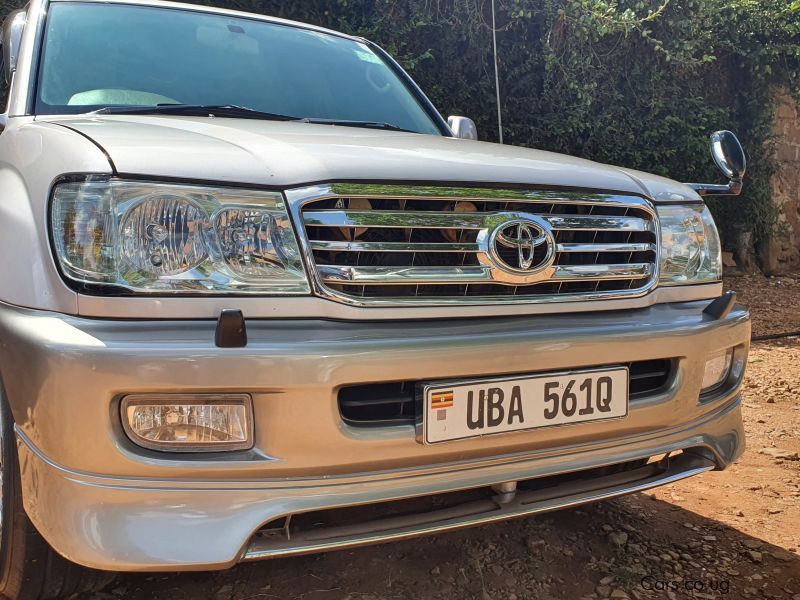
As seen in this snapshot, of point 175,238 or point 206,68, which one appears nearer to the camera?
point 175,238

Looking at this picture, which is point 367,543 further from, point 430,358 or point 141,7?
point 141,7

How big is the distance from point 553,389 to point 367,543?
533 millimetres

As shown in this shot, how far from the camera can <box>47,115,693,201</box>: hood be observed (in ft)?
4.63

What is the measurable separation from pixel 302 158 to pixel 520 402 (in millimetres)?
717

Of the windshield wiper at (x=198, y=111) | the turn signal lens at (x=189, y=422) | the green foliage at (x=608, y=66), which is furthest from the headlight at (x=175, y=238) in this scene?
the green foliage at (x=608, y=66)

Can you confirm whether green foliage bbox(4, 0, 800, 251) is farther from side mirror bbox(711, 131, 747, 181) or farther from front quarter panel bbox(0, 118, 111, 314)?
front quarter panel bbox(0, 118, 111, 314)

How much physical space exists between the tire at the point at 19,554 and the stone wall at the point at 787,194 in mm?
8559

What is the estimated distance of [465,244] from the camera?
1538 mm

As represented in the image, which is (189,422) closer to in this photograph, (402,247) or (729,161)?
(402,247)

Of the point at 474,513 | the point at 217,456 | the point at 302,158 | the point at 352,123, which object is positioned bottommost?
the point at 474,513

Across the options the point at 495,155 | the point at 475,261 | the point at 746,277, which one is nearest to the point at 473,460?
the point at 475,261

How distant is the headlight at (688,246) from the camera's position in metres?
1.89

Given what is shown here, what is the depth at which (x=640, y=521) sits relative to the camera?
2363mm

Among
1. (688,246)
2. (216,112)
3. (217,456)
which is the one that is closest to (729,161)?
(688,246)
